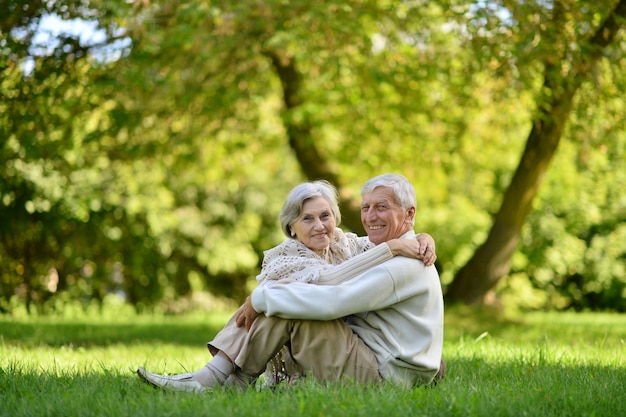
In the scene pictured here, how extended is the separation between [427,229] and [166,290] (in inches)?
222

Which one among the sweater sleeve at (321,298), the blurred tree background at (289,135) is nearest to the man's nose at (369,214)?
the sweater sleeve at (321,298)

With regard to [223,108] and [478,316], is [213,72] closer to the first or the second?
[223,108]

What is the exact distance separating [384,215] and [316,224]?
39cm

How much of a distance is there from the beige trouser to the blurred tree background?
4.74 metres

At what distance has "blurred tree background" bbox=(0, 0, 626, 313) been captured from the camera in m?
8.66

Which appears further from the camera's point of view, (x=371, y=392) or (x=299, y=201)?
(x=299, y=201)

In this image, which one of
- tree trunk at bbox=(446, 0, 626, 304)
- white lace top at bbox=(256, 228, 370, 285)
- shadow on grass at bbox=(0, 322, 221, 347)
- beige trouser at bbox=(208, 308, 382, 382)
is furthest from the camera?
shadow on grass at bbox=(0, 322, 221, 347)

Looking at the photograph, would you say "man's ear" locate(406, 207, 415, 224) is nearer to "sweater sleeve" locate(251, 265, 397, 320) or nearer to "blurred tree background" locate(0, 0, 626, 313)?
"sweater sleeve" locate(251, 265, 397, 320)

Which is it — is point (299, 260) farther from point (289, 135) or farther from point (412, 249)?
point (289, 135)

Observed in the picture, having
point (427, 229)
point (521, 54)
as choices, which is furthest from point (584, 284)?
point (521, 54)

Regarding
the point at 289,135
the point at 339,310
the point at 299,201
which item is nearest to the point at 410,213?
the point at 299,201

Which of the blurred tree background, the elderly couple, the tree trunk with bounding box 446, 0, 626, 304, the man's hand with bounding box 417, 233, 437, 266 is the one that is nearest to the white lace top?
the elderly couple

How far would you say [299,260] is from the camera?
4371 mm

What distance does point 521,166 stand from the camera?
10.8 m
